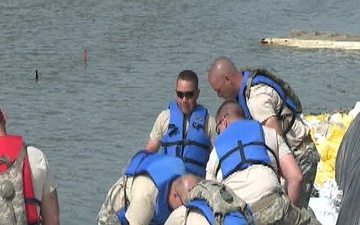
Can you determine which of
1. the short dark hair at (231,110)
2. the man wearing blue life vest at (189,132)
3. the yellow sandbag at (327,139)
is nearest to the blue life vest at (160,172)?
the short dark hair at (231,110)

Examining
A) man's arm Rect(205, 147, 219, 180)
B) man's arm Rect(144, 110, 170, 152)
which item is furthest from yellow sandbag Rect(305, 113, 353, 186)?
man's arm Rect(205, 147, 219, 180)

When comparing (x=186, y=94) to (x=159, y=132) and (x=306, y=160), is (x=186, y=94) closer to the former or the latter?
(x=159, y=132)

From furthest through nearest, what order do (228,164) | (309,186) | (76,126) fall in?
(76,126)
(309,186)
(228,164)

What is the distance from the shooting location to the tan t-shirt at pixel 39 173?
480 centimetres

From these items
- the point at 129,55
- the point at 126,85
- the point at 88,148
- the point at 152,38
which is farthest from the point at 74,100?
the point at 152,38

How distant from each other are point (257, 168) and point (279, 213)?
266 millimetres

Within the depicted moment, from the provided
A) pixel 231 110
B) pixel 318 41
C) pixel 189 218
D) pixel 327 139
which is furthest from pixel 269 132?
pixel 318 41

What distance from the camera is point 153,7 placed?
129 feet

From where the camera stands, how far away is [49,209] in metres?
4.88

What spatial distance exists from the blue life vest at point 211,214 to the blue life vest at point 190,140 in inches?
88.6

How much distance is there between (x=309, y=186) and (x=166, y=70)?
62.8ft

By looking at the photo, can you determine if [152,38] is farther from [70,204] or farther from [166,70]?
[70,204]

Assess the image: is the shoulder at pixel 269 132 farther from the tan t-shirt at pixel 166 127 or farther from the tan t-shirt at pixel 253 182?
the tan t-shirt at pixel 166 127

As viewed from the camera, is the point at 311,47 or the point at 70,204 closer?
the point at 70,204
